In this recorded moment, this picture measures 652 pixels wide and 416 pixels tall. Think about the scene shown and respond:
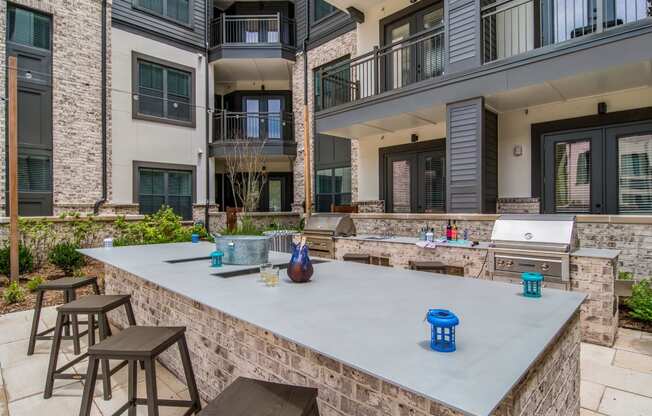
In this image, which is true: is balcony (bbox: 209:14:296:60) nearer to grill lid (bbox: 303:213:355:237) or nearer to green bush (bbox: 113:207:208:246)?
green bush (bbox: 113:207:208:246)

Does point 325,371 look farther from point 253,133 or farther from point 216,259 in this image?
point 253,133

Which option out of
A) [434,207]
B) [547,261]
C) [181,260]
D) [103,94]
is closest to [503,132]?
[434,207]

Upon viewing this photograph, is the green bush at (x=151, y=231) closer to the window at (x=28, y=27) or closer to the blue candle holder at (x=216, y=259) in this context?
the window at (x=28, y=27)

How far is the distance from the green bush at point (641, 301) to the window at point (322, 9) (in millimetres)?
9887

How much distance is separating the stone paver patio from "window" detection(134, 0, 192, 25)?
387 inches

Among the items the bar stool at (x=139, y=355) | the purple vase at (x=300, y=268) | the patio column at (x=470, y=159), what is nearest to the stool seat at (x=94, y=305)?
the bar stool at (x=139, y=355)

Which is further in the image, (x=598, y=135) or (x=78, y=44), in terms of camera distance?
(x=78, y=44)

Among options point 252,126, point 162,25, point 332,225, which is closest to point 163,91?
point 162,25

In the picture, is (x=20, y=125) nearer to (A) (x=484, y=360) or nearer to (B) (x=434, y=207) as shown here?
(B) (x=434, y=207)

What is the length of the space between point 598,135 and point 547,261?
3.48m

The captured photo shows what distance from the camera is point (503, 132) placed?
23.3 feet

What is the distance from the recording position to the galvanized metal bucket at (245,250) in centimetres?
330

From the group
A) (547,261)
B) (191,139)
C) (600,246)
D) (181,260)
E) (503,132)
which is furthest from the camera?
(191,139)

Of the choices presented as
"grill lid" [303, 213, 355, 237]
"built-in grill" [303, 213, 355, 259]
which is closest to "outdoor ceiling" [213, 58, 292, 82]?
"grill lid" [303, 213, 355, 237]
